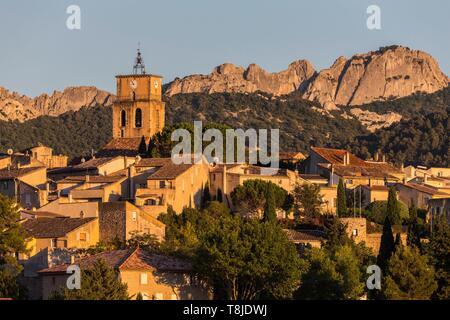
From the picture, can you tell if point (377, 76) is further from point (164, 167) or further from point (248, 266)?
point (248, 266)

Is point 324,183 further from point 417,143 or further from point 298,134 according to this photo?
point 298,134

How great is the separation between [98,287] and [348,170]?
121 feet

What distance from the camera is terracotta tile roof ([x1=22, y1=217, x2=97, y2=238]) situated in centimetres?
7350

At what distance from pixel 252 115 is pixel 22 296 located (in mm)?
105901

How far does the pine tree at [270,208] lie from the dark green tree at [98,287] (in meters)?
17.3

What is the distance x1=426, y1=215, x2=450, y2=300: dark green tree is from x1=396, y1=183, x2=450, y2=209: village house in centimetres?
2051

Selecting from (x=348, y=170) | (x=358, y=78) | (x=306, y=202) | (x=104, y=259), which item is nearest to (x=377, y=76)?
(x=358, y=78)

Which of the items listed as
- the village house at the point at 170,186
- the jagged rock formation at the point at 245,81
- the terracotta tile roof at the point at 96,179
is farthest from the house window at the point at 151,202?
the jagged rock formation at the point at 245,81

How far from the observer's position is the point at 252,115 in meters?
169

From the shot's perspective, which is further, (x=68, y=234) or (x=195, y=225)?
(x=195, y=225)

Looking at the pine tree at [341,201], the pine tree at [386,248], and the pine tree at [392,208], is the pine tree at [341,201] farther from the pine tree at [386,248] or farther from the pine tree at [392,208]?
the pine tree at [386,248]

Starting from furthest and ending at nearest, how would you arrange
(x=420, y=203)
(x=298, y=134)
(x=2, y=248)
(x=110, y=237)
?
(x=298, y=134) < (x=420, y=203) < (x=110, y=237) < (x=2, y=248)

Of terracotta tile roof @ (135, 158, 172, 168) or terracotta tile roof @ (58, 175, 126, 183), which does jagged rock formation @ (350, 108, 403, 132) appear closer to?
terracotta tile roof @ (135, 158, 172, 168)
